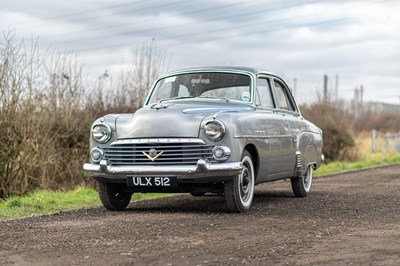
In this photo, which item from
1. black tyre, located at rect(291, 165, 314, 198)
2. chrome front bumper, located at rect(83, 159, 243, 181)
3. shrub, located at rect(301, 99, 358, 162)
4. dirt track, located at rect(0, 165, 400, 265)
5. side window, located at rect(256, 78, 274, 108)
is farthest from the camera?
shrub, located at rect(301, 99, 358, 162)

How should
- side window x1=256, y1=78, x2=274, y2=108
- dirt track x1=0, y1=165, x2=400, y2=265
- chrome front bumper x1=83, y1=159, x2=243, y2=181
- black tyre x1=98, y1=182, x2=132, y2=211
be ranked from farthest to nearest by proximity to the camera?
1. side window x1=256, y1=78, x2=274, y2=108
2. black tyre x1=98, y1=182, x2=132, y2=211
3. chrome front bumper x1=83, y1=159, x2=243, y2=181
4. dirt track x1=0, y1=165, x2=400, y2=265

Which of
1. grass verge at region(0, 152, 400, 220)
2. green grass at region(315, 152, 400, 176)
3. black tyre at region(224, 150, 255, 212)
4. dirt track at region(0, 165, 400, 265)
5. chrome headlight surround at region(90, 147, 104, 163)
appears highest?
chrome headlight surround at region(90, 147, 104, 163)

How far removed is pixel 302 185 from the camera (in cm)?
1204

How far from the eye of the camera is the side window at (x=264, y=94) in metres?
10.5

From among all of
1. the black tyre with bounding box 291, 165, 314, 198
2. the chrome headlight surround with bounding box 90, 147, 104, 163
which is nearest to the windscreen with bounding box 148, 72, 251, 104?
the chrome headlight surround with bounding box 90, 147, 104, 163

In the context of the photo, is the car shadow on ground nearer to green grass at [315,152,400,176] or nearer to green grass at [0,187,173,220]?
green grass at [0,187,173,220]

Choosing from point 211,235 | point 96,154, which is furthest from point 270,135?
point 211,235

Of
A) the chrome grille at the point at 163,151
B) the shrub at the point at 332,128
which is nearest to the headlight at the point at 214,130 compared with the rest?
the chrome grille at the point at 163,151

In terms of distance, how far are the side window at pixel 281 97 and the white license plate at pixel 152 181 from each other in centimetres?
291

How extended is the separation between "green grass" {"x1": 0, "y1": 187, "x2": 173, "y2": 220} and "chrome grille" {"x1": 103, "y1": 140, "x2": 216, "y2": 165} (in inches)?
59.8

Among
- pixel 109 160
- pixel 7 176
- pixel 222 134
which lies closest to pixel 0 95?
pixel 7 176

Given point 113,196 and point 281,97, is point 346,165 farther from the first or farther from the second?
point 113,196

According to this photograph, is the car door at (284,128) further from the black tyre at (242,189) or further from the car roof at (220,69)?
the black tyre at (242,189)

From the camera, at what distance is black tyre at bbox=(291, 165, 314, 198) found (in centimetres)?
1195
